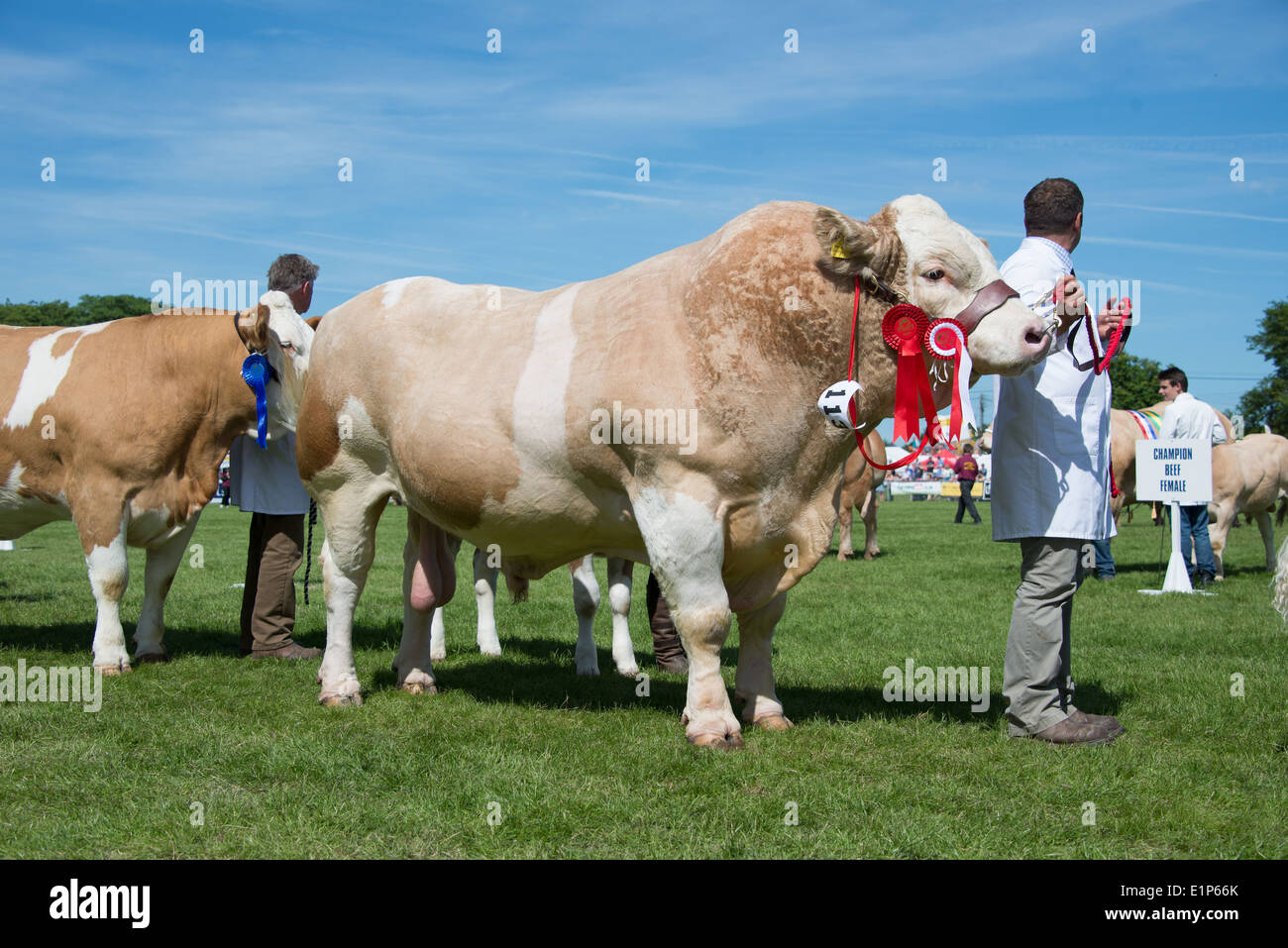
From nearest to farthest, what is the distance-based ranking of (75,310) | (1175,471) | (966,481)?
1. (1175,471)
2. (966,481)
3. (75,310)

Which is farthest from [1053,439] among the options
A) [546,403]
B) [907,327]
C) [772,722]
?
[546,403]

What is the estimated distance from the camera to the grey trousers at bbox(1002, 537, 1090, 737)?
530 centimetres

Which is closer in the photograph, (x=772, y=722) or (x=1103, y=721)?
(x=1103, y=721)

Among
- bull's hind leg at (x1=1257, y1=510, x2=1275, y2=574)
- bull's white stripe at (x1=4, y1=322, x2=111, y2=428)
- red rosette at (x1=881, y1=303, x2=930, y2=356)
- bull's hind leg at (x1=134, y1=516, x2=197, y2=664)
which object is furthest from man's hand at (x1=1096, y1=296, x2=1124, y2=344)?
bull's hind leg at (x1=1257, y1=510, x2=1275, y2=574)

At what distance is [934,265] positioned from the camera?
5.09 meters

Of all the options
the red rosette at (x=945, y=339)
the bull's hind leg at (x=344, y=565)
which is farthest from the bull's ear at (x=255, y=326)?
the red rosette at (x=945, y=339)

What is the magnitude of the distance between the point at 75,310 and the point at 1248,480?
10870cm

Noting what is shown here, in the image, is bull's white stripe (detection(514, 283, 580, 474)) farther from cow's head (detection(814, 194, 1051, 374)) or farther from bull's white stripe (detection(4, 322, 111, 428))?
bull's white stripe (detection(4, 322, 111, 428))

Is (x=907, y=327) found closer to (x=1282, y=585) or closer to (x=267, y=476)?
(x=1282, y=585)

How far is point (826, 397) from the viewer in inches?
195

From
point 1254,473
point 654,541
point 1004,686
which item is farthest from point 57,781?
point 1254,473

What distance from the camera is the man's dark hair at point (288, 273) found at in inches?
327

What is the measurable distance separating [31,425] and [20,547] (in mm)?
13955
